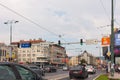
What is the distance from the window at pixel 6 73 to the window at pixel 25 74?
0.30 meters

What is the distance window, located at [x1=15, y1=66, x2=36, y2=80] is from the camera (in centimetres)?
804

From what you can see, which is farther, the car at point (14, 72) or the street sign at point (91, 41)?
the street sign at point (91, 41)

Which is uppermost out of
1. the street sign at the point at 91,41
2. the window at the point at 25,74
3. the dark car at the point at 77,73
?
the street sign at the point at 91,41

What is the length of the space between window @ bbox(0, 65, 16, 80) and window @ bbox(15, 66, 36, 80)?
30cm

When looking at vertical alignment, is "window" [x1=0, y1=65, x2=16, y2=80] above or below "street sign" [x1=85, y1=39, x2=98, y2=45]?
below

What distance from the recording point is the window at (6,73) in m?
7.43

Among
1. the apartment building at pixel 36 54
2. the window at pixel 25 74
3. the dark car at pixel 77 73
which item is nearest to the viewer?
the window at pixel 25 74

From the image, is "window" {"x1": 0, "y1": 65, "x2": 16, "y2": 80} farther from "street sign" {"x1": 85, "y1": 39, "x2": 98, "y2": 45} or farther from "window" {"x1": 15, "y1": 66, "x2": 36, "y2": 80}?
"street sign" {"x1": 85, "y1": 39, "x2": 98, "y2": 45}

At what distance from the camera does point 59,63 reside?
18350 cm

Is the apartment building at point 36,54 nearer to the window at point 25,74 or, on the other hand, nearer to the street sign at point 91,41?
the street sign at point 91,41

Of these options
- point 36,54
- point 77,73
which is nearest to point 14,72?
point 77,73

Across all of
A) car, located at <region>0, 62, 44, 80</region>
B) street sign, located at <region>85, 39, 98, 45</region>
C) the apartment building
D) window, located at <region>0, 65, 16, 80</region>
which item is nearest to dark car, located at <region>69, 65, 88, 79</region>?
street sign, located at <region>85, 39, 98, 45</region>

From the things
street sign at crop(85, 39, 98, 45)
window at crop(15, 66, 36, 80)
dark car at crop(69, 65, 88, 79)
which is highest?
street sign at crop(85, 39, 98, 45)

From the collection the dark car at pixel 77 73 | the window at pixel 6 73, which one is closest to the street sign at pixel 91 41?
the dark car at pixel 77 73
